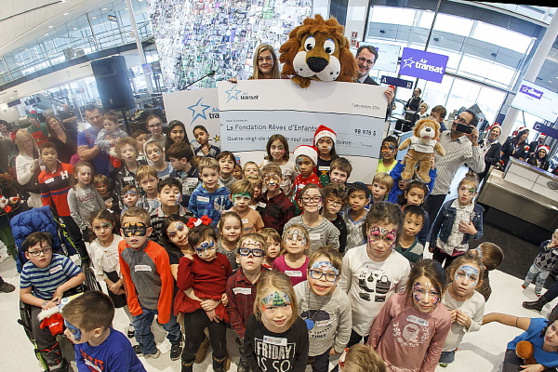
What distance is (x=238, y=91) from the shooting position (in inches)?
121

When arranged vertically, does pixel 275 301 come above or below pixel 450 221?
above

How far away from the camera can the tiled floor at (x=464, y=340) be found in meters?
2.26

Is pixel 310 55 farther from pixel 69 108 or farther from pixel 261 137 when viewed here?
pixel 69 108

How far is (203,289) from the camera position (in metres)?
1.94

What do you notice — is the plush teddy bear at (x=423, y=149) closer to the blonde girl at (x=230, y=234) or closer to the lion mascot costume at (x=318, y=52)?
the lion mascot costume at (x=318, y=52)

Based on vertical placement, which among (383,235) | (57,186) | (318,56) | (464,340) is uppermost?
(318,56)

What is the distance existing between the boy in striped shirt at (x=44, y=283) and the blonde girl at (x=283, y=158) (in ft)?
6.25

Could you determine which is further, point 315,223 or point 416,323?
point 315,223

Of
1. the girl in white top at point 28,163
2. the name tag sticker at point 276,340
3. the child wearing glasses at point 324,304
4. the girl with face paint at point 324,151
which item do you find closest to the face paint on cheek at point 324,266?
the child wearing glasses at point 324,304

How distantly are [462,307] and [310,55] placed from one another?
95.7 inches

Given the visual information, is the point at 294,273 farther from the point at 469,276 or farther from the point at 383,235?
the point at 469,276

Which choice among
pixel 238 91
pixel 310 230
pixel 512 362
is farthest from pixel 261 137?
pixel 512 362

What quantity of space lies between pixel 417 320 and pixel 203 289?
4.49ft

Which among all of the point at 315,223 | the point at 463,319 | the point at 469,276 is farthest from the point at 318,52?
the point at 463,319
